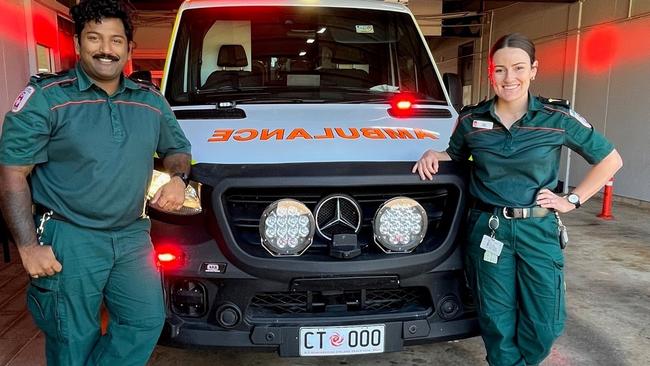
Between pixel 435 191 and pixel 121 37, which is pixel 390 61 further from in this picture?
pixel 121 37

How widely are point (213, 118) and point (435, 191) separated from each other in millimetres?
1239

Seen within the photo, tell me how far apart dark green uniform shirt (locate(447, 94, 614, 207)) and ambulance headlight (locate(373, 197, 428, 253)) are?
1.00 ft

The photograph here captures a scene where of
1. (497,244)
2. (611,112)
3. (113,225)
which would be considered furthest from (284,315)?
(611,112)

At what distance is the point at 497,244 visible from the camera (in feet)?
7.84

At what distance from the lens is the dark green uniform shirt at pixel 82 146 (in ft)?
6.29

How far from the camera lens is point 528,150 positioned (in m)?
2.38

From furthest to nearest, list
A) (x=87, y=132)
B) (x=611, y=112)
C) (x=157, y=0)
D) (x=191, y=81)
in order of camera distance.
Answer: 1. (x=157, y=0)
2. (x=611, y=112)
3. (x=191, y=81)
4. (x=87, y=132)

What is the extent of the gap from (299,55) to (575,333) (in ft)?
8.89

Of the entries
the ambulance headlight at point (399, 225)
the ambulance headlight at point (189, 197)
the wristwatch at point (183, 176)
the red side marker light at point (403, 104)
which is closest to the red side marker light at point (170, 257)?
the ambulance headlight at point (189, 197)

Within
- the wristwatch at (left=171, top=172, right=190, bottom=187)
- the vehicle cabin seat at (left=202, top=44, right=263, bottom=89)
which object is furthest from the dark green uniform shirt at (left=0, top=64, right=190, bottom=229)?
the vehicle cabin seat at (left=202, top=44, right=263, bottom=89)

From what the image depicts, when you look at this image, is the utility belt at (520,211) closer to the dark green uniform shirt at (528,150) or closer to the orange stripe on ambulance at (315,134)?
the dark green uniform shirt at (528,150)

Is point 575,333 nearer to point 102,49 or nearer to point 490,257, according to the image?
point 490,257

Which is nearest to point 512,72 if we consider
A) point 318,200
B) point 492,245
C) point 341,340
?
point 492,245

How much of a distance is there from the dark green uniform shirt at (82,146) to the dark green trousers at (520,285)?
1501 millimetres
